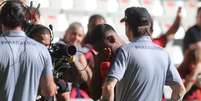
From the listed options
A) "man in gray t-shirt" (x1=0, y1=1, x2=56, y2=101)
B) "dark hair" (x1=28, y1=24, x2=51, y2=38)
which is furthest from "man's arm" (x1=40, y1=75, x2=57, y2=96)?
"dark hair" (x1=28, y1=24, x2=51, y2=38)

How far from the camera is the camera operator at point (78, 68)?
22.3 feet

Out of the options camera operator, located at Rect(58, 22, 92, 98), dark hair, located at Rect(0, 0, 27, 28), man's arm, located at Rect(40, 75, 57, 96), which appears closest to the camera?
dark hair, located at Rect(0, 0, 27, 28)

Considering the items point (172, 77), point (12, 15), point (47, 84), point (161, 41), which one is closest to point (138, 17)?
point (172, 77)

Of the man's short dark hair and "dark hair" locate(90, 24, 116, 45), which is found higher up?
the man's short dark hair

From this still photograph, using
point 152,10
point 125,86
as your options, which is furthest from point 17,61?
point 152,10

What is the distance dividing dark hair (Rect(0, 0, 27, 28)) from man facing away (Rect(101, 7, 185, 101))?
820mm

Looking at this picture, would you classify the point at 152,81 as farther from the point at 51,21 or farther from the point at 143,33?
the point at 51,21

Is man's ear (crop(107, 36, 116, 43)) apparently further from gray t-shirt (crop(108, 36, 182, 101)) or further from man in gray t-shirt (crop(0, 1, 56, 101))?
man in gray t-shirt (crop(0, 1, 56, 101))

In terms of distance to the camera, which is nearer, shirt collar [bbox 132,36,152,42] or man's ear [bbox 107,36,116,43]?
shirt collar [bbox 132,36,152,42]

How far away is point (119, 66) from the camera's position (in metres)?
5.84

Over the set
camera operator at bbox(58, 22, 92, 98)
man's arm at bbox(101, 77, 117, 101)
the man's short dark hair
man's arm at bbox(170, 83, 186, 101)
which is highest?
the man's short dark hair

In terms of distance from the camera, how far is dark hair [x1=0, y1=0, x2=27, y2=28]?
5562 mm

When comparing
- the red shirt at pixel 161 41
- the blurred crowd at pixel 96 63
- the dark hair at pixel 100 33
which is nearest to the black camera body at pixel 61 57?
the blurred crowd at pixel 96 63

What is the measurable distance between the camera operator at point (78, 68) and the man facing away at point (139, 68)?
2.43 feet
